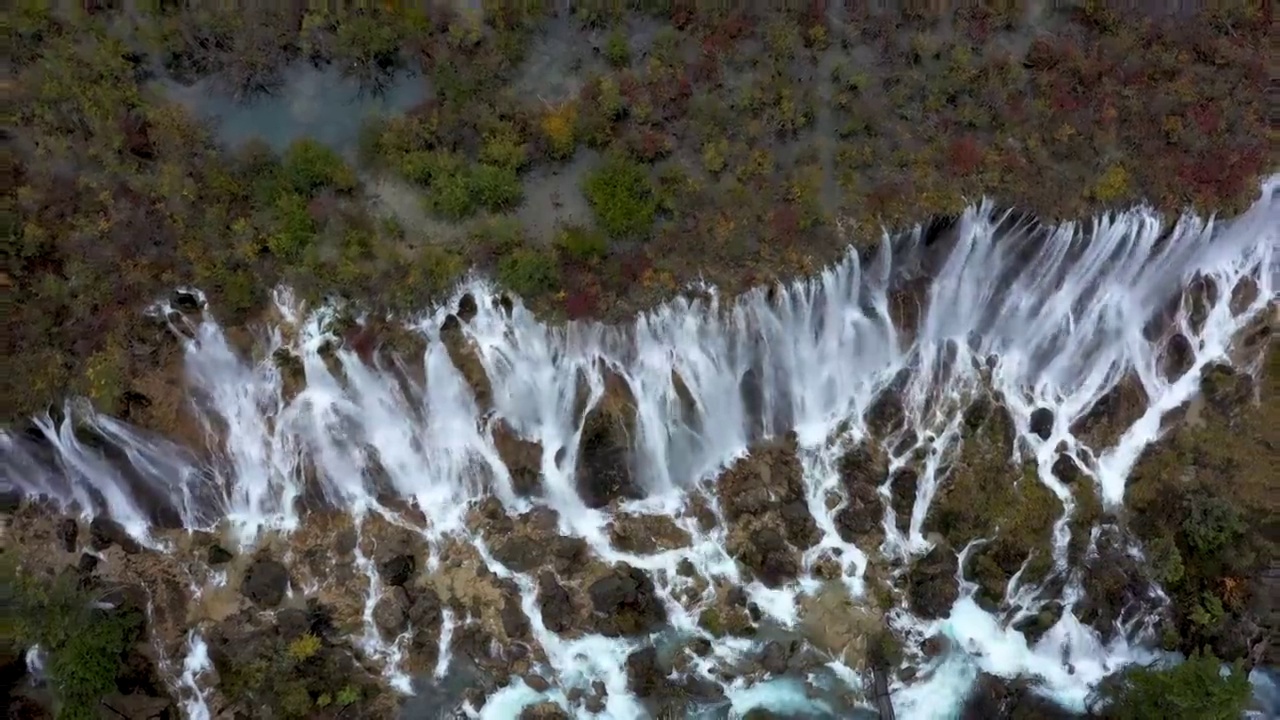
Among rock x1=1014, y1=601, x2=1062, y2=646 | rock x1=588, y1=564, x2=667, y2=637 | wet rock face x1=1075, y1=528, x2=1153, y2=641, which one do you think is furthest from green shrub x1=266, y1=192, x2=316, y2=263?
wet rock face x1=1075, y1=528, x2=1153, y2=641

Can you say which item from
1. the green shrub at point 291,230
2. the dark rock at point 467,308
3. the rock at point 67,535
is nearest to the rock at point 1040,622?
the dark rock at point 467,308

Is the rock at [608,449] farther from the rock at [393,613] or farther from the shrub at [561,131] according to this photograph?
the shrub at [561,131]

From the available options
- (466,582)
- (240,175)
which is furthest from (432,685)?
(240,175)

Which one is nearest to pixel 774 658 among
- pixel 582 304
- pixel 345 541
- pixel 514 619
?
pixel 514 619

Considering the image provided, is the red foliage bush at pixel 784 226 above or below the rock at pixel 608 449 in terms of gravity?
above

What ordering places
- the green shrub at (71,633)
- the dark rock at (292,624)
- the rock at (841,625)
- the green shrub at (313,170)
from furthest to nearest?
the rock at (841,625), the green shrub at (313,170), the dark rock at (292,624), the green shrub at (71,633)

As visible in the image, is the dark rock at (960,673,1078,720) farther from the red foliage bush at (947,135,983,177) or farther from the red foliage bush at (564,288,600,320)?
the red foliage bush at (564,288,600,320)

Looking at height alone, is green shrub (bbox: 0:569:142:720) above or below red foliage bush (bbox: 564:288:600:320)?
below
